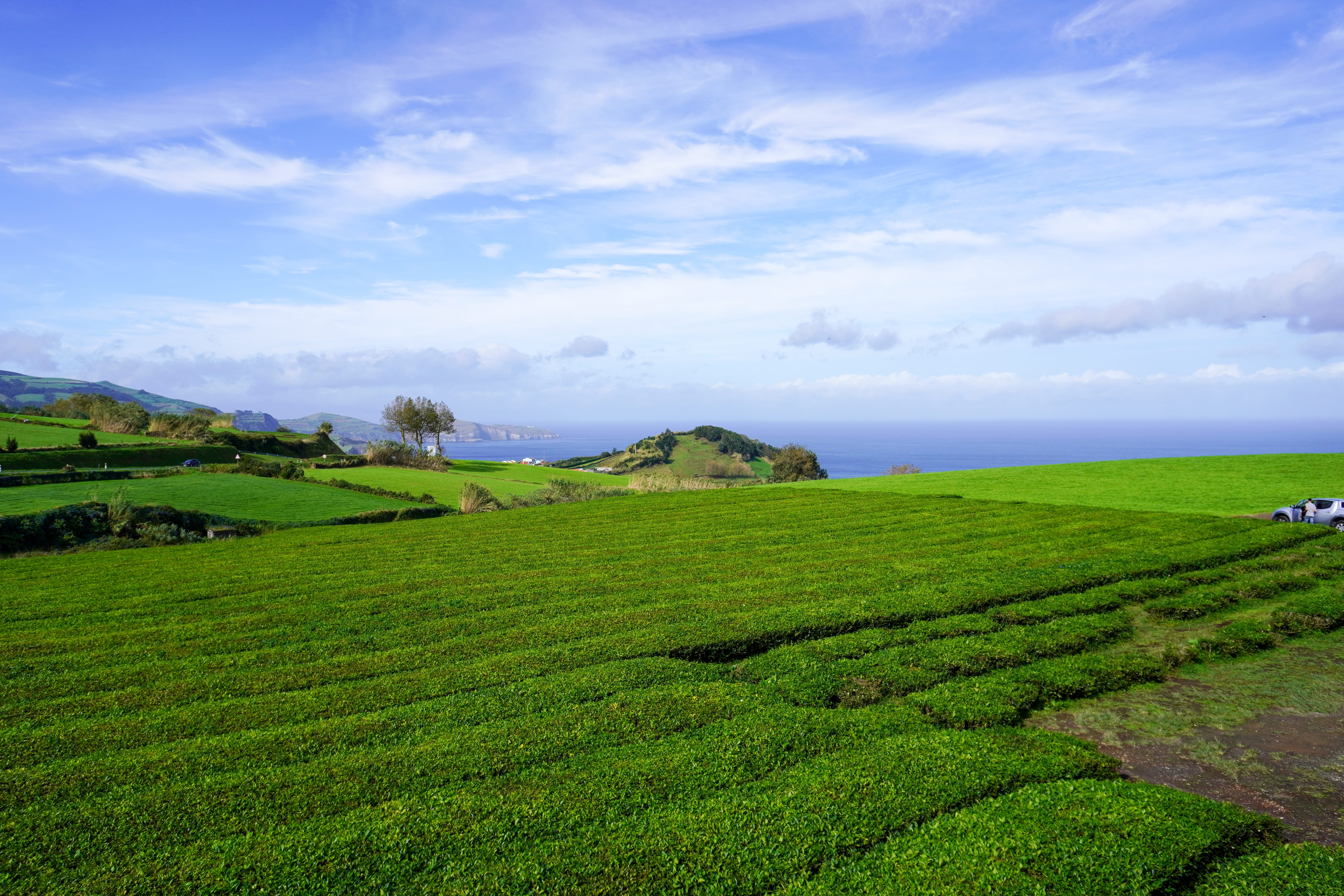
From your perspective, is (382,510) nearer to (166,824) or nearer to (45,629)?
(45,629)

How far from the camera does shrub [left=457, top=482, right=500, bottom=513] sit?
132ft

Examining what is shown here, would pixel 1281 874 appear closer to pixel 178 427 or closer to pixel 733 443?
pixel 178 427

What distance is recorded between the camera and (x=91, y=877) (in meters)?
5.79

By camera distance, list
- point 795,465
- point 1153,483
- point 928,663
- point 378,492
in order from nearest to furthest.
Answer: point 928,663 < point 1153,483 < point 378,492 < point 795,465

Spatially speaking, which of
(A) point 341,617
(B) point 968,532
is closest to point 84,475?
(A) point 341,617

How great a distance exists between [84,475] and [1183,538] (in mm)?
53309

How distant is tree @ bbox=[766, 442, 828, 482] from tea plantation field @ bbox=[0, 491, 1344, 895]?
5961 cm

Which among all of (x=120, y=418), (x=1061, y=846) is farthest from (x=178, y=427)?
(x=1061, y=846)

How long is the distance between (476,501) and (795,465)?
46823 millimetres

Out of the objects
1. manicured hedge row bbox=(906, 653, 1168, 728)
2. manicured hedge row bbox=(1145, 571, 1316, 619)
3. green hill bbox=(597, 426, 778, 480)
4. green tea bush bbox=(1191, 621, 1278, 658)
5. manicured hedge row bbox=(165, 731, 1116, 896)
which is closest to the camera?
manicured hedge row bbox=(165, 731, 1116, 896)

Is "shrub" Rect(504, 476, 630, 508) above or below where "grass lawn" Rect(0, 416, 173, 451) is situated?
below

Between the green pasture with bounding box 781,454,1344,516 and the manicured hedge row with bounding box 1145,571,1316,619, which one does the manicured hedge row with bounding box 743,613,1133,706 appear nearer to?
the manicured hedge row with bounding box 1145,571,1316,619

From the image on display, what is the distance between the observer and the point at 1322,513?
2491cm

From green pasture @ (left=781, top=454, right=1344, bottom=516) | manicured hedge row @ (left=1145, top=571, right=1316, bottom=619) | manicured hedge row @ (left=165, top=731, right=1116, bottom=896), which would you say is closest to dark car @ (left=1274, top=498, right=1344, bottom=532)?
green pasture @ (left=781, top=454, right=1344, bottom=516)
